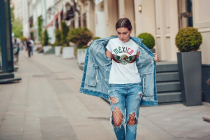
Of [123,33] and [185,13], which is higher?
[185,13]

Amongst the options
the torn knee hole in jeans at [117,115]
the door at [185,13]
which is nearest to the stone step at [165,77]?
the door at [185,13]

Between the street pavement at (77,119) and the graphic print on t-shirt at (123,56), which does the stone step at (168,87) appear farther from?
the graphic print on t-shirt at (123,56)

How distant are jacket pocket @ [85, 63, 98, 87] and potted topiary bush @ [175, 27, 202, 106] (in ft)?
13.5

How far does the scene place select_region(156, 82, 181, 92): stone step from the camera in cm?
967

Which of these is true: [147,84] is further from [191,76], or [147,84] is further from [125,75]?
[191,76]

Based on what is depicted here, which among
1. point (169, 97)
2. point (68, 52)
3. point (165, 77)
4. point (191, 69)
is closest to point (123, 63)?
point (191, 69)

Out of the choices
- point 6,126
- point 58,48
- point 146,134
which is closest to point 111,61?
point 146,134

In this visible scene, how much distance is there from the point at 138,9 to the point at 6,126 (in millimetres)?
9253

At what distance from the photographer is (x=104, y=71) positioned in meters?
5.41

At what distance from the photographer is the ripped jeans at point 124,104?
5.08 meters

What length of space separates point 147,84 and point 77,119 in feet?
10.3

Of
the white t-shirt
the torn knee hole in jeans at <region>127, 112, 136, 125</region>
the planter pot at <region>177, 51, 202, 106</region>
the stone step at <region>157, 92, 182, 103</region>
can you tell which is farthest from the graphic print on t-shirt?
the stone step at <region>157, 92, 182, 103</region>

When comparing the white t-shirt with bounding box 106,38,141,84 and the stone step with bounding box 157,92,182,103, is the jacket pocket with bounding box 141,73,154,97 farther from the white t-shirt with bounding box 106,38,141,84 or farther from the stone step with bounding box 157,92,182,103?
the stone step with bounding box 157,92,182,103

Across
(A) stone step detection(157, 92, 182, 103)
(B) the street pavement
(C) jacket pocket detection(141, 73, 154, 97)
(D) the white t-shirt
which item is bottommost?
(B) the street pavement
